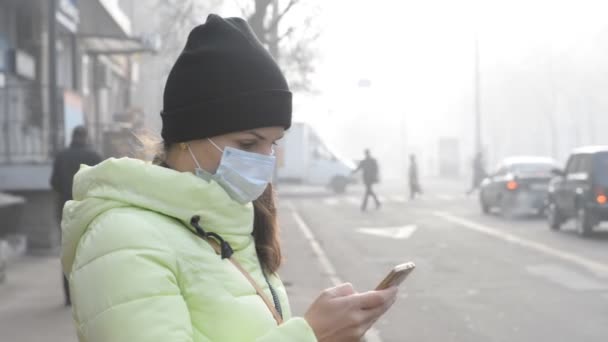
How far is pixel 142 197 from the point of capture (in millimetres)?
1833

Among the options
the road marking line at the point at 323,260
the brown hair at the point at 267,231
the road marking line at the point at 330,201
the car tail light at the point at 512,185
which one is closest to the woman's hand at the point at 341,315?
the brown hair at the point at 267,231

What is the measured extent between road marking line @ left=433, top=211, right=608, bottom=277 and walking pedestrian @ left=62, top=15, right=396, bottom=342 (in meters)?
9.99

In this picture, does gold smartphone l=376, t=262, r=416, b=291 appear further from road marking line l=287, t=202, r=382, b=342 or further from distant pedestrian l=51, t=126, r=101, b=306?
distant pedestrian l=51, t=126, r=101, b=306

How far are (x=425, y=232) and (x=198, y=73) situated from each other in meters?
16.3

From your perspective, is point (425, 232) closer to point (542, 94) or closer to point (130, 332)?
point (130, 332)

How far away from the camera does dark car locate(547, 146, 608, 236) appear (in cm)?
1570

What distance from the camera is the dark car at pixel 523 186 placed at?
21531 mm

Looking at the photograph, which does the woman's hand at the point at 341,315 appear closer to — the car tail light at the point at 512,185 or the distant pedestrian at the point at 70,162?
the distant pedestrian at the point at 70,162

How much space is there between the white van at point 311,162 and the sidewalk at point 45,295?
24.5 meters

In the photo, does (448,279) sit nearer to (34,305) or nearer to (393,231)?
(34,305)

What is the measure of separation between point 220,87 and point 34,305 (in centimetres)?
812

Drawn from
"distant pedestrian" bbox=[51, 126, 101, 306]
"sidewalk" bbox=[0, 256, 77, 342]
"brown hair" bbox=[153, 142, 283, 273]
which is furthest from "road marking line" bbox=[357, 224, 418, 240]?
"brown hair" bbox=[153, 142, 283, 273]

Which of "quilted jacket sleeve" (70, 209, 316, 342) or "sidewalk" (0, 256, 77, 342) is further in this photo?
"sidewalk" (0, 256, 77, 342)

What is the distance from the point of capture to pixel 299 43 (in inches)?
798
